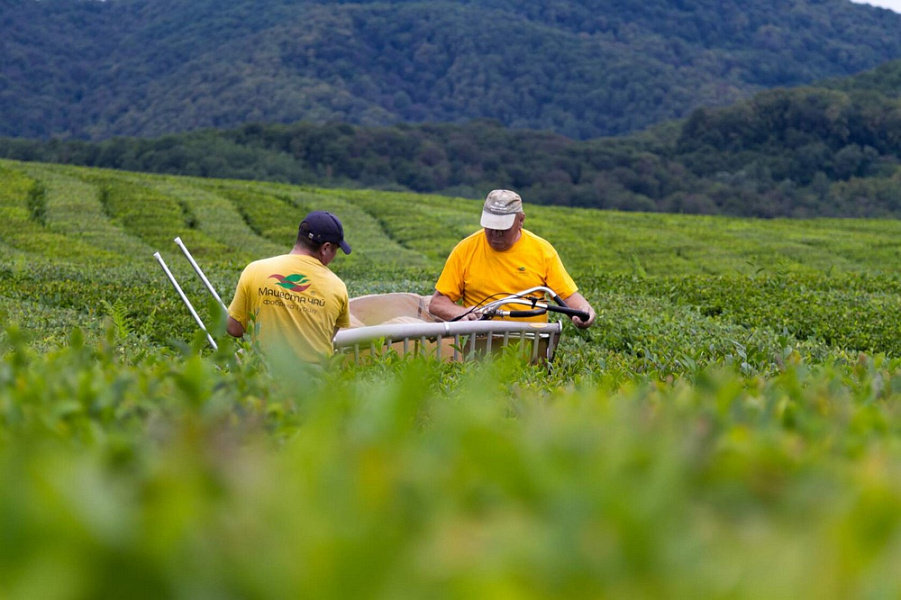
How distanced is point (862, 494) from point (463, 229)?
29019 millimetres

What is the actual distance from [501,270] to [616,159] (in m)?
73.8

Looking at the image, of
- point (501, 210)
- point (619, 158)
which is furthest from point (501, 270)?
point (619, 158)

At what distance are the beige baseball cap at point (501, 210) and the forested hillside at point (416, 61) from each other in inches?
4353

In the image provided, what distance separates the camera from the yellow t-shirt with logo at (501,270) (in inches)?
307

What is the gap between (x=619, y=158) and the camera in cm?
7988

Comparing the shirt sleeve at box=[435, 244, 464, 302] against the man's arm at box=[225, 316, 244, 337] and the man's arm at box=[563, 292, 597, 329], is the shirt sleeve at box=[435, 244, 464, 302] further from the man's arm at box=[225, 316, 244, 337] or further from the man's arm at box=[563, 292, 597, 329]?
the man's arm at box=[225, 316, 244, 337]

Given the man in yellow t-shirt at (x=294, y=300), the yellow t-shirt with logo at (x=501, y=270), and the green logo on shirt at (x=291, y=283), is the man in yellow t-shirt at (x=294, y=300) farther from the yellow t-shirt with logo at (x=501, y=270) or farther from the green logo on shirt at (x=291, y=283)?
the yellow t-shirt with logo at (x=501, y=270)

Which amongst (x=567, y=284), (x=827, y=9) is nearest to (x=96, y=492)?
(x=567, y=284)

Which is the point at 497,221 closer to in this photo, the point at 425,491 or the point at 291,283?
the point at 291,283

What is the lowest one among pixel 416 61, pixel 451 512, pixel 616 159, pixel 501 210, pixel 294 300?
pixel 616 159

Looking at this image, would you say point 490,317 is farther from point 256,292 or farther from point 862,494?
point 862,494

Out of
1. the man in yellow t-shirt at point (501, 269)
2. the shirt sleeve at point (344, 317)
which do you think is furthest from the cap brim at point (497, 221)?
the shirt sleeve at point (344, 317)

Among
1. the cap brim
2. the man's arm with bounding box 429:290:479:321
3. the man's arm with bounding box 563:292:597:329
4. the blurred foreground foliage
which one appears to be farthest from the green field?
the cap brim

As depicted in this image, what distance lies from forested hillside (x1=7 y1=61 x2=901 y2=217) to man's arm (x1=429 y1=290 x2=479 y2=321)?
61.6 m
